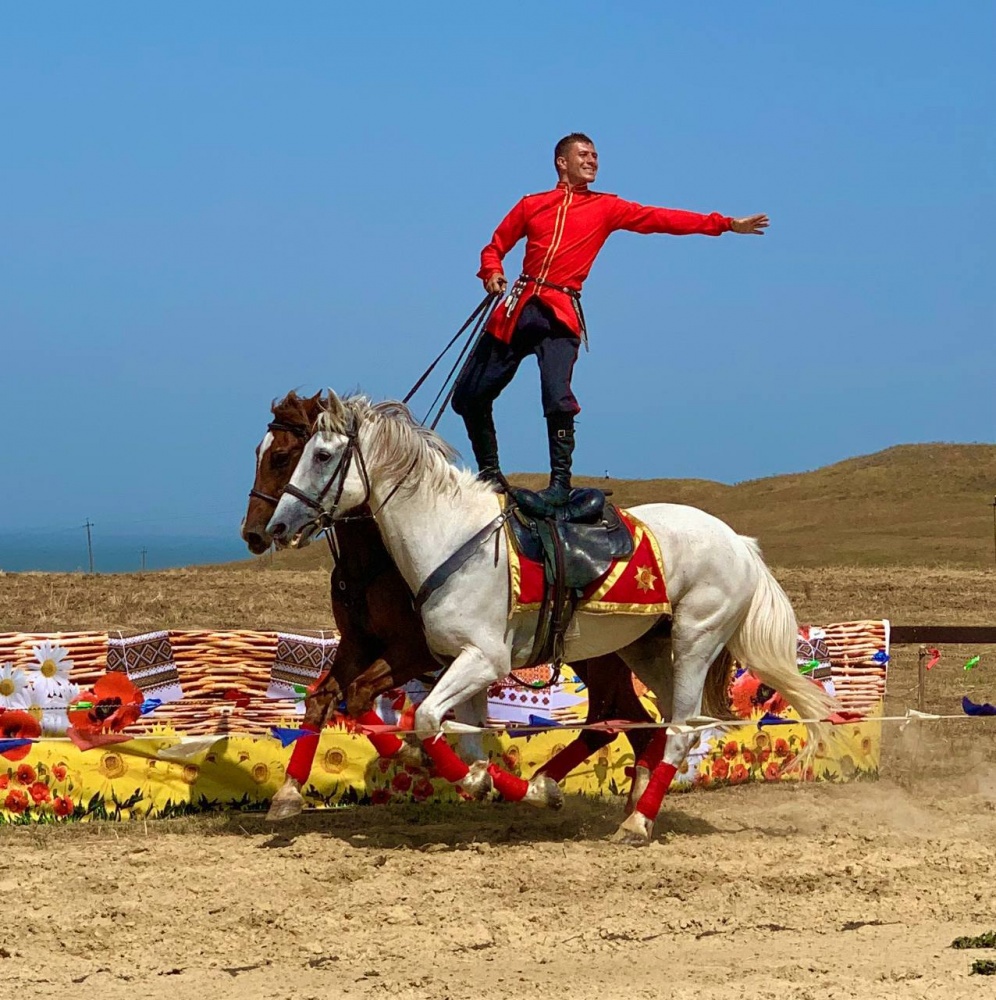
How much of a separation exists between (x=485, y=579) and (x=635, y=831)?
1461 mm

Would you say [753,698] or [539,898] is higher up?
[753,698]

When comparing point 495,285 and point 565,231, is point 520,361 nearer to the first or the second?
point 495,285

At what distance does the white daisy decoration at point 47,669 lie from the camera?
7.93 m

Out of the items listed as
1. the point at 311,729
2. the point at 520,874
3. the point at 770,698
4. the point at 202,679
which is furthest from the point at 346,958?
the point at 770,698

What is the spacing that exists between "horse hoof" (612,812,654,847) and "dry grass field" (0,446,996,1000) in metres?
0.07

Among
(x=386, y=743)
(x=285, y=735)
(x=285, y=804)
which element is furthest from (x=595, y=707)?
(x=285, y=804)

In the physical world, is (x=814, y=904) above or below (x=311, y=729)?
below

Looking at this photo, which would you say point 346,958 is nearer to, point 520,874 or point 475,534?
point 520,874

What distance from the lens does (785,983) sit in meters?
4.92

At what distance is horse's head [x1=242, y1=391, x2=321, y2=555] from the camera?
272 inches

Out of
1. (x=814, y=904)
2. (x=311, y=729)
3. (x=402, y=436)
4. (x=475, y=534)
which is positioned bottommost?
(x=814, y=904)

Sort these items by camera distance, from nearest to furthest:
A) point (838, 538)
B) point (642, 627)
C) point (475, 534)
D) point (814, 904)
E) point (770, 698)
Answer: point (814, 904), point (475, 534), point (642, 627), point (770, 698), point (838, 538)

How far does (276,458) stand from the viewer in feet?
23.0

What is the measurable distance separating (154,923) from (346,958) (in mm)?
868
